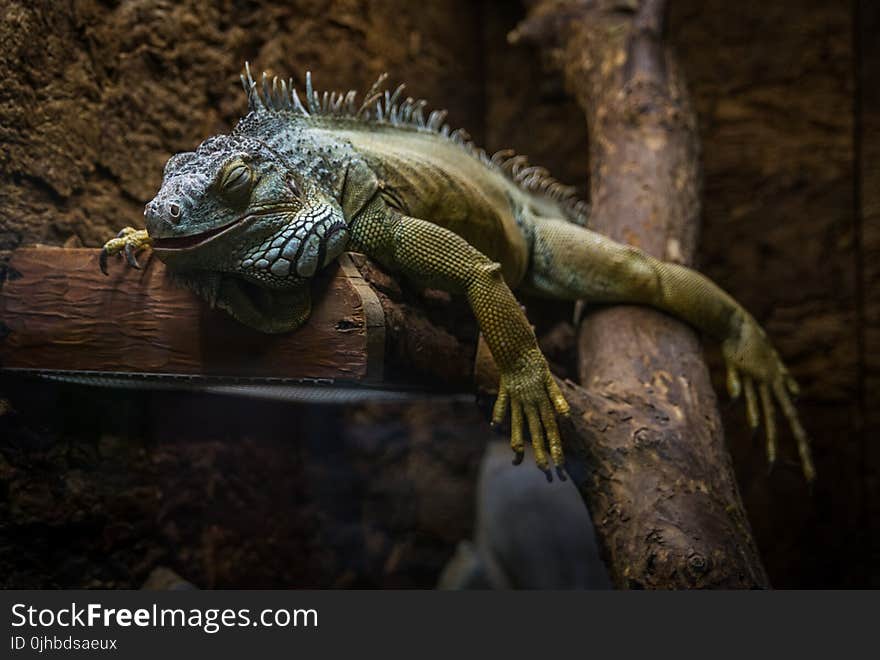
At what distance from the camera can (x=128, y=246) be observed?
277 cm

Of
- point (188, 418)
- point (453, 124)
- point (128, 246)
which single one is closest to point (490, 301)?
point (128, 246)

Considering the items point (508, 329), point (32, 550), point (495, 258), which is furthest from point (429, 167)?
point (32, 550)

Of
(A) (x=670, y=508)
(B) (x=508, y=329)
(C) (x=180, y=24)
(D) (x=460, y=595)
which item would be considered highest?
(C) (x=180, y=24)

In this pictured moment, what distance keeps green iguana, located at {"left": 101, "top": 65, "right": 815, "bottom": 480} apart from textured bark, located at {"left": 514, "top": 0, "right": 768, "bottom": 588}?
0.86ft

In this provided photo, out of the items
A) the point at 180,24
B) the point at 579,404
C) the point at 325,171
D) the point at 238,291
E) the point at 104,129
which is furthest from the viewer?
the point at 180,24

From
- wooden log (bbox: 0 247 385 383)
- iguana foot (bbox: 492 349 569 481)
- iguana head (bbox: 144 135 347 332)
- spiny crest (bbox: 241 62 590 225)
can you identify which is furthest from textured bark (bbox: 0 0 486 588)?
iguana head (bbox: 144 135 347 332)

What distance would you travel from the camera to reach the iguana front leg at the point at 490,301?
2.96 m

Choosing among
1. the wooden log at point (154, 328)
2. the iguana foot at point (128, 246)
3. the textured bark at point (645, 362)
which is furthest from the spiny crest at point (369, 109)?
the wooden log at point (154, 328)

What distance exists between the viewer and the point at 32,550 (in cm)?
310

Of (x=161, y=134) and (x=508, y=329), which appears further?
(x=161, y=134)

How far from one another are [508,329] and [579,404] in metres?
0.54

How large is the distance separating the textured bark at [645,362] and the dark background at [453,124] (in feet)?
1.95

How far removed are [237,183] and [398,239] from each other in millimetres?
631

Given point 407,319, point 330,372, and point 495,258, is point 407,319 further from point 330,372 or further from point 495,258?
point 495,258
